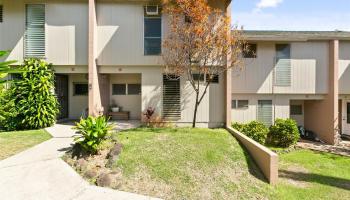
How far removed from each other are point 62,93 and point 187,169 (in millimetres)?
9835

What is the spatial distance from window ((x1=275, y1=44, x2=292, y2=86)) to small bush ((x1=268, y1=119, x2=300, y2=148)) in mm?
2795

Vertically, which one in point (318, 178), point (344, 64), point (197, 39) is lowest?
point (318, 178)

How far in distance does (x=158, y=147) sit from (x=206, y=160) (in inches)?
65.4

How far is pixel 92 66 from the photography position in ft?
35.1

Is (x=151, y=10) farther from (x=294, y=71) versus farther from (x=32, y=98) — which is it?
(x=294, y=71)

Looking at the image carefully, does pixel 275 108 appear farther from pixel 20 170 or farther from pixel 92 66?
pixel 20 170

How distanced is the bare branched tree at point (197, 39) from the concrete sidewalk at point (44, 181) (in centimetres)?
590

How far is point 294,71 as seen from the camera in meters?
13.4

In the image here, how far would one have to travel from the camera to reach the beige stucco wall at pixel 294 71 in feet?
43.4

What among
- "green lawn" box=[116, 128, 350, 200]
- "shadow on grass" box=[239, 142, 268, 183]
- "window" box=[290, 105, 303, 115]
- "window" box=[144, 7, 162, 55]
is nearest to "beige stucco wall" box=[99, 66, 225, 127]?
"window" box=[144, 7, 162, 55]

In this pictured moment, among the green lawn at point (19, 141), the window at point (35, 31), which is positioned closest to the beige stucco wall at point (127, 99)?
the window at point (35, 31)

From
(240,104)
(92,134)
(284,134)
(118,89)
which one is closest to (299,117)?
(284,134)

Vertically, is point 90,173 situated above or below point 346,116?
below

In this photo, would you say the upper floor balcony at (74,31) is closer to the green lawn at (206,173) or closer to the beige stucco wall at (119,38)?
the beige stucco wall at (119,38)
